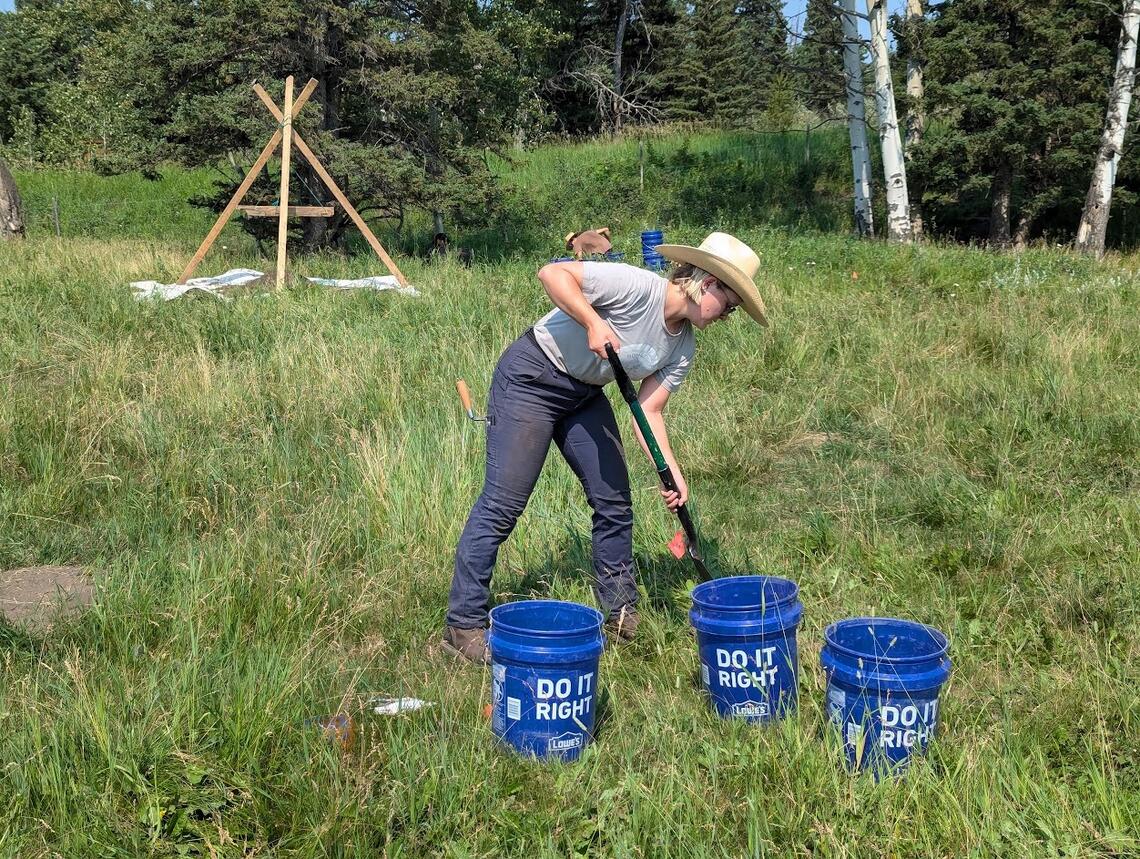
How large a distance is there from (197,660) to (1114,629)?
3201 millimetres

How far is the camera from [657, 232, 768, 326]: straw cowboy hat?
128 inches

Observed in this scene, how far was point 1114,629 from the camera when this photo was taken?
3.58 meters

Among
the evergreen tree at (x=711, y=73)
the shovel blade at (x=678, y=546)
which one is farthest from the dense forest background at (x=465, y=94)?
the evergreen tree at (x=711, y=73)

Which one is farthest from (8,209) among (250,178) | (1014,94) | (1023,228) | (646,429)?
(1023,228)

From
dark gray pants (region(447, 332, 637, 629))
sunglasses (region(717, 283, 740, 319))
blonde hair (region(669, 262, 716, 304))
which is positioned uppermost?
blonde hair (region(669, 262, 716, 304))

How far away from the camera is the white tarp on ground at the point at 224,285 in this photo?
9148 mm

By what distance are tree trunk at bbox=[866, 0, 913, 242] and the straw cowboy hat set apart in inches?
452

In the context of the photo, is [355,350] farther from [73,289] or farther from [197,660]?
[197,660]

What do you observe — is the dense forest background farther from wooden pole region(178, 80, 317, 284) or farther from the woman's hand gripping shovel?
the woman's hand gripping shovel

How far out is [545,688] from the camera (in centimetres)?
281

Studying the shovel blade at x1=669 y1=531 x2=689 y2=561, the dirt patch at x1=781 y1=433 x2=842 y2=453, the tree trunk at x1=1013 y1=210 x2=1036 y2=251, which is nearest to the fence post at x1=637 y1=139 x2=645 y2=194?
the tree trunk at x1=1013 y1=210 x2=1036 y2=251

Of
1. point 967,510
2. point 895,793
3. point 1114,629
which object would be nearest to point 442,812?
point 895,793

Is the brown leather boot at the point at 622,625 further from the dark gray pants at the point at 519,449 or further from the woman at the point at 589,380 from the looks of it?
the dark gray pants at the point at 519,449

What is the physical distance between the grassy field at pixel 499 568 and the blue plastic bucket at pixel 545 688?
0.08 metres
